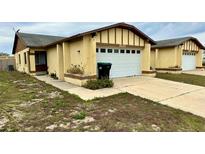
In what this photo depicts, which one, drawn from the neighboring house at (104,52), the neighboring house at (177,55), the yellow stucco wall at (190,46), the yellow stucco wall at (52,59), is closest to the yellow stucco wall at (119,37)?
the neighboring house at (104,52)

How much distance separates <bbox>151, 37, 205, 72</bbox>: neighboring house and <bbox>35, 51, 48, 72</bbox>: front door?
12127 mm

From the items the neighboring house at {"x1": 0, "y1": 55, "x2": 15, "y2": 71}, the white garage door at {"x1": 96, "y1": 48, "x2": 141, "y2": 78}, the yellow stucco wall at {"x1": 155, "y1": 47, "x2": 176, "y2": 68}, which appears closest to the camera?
the white garage door at {"x1": 96, "y1": 48, "x2": 141, "y2": 78}

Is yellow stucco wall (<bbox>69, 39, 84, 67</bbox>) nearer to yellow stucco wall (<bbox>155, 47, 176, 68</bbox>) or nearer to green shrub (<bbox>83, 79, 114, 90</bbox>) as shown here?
green shrub (<bbox>83, 79, 114, 90</bbox>)

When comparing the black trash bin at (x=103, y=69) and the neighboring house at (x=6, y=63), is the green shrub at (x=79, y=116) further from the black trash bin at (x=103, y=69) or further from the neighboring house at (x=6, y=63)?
the neighboring house at (x=6, y=63)

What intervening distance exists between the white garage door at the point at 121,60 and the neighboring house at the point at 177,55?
20.8 feet

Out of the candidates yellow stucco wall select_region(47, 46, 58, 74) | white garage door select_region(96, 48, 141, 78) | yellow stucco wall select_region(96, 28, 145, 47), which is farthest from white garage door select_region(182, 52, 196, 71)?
yellow stucco wall select_region(47, 46, 58, 74)

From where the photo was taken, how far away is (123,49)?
1193 centimetres

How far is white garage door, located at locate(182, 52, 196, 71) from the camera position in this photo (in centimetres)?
1917

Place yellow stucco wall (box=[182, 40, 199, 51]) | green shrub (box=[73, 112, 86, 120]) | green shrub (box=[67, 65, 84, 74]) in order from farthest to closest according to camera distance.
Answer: yellow stucco wall (box=[182, 40, 199, 51]), green shrub (box=[67, 65, 84, 74]), green shrub (box=[73, 112, 86, 120])

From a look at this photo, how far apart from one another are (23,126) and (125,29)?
932cm

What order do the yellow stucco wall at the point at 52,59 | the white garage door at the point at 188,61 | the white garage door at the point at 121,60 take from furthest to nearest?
1. the white garage door at the point at 188,61
2. the yellow stucco wall at the point at 52,59
3. the white garage door at the point at 121,60

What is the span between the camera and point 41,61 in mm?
16484

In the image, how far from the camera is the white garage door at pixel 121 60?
1100 centimetres
